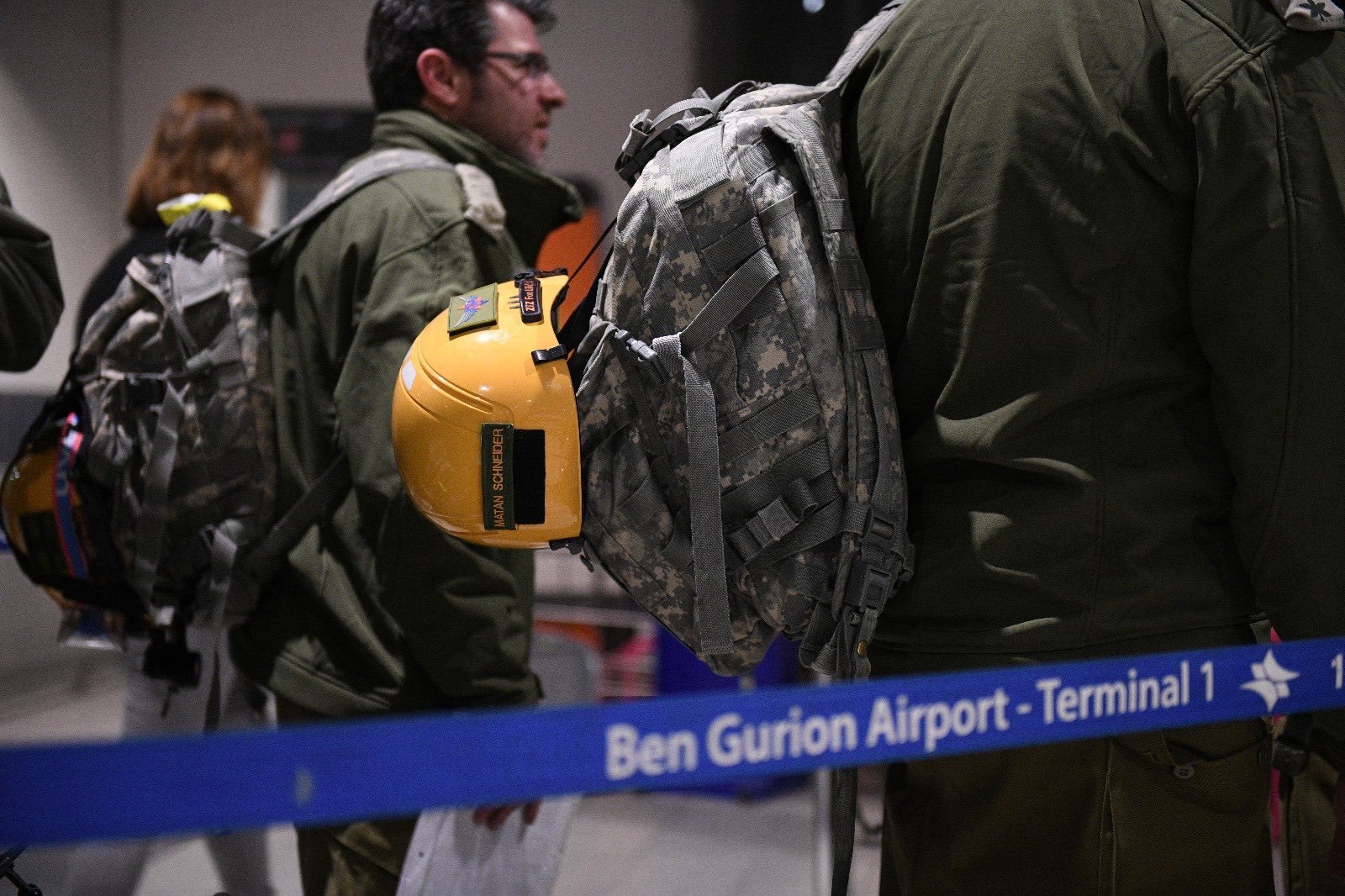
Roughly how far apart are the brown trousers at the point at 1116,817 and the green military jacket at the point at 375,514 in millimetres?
836

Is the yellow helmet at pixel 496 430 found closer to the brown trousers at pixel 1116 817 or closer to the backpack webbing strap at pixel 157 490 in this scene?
the brown trousers at pixel 1116 817

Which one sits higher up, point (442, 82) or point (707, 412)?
point (442, 82)

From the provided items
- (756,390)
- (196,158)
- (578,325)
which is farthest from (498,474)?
(196,158)

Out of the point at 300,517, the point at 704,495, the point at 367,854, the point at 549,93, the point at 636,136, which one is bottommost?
the point at 367,854

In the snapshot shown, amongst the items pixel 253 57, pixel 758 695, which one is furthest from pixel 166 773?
pixel 253 57

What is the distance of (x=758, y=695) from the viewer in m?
1.07

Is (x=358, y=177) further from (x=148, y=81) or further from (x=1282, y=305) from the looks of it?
(x=148, y=81)

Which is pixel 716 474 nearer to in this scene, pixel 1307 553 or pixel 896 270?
pixel 896 270

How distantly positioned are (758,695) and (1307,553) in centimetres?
67

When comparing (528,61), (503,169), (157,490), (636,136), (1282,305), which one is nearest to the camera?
(1282,305)

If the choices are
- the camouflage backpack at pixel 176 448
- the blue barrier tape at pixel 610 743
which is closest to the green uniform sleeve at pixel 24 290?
the camouflage backpack at pixel 176 448

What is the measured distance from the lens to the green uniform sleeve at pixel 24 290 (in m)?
1.89

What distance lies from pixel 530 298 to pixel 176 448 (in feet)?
2.89

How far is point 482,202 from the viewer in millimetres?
2059
